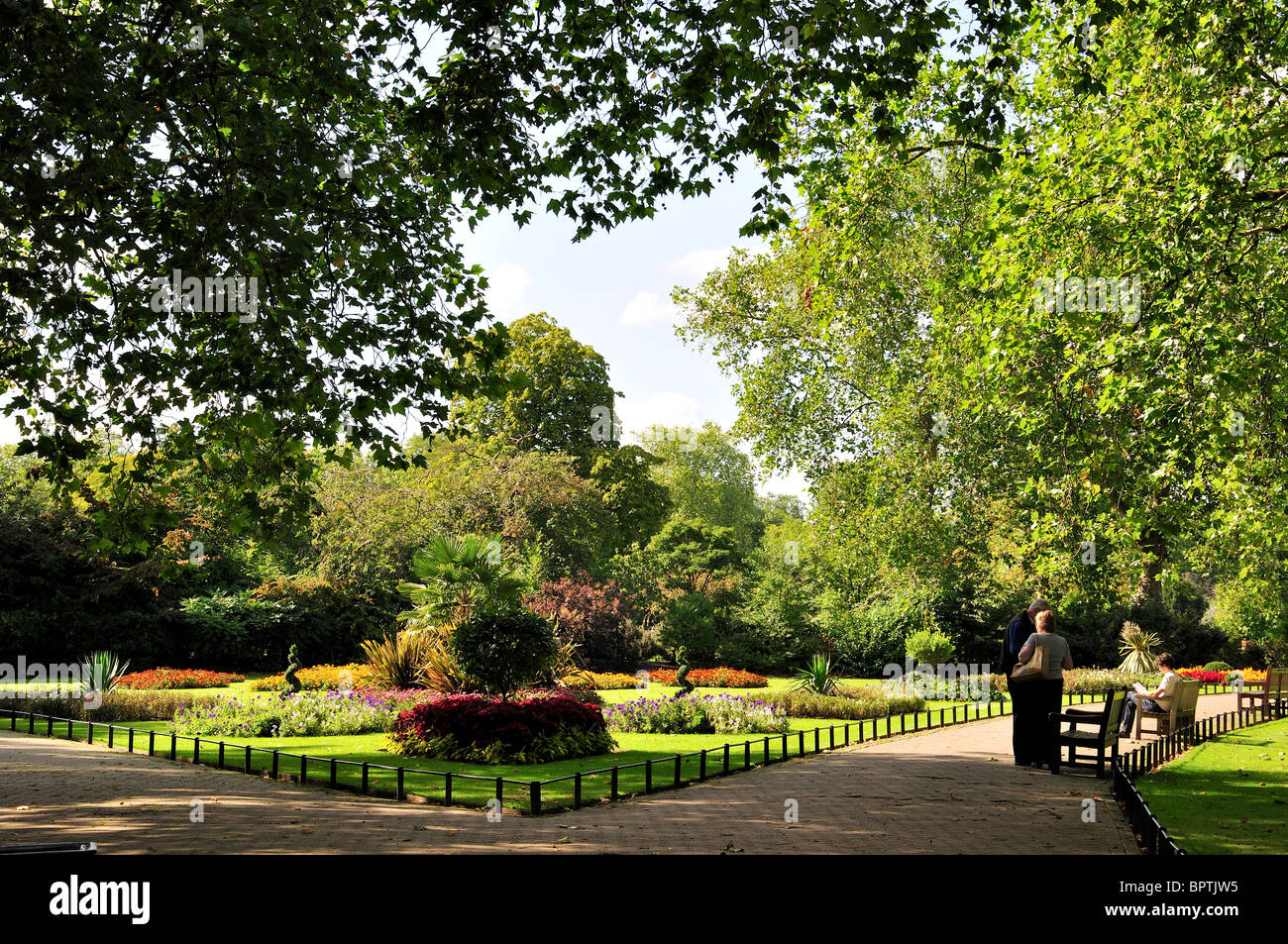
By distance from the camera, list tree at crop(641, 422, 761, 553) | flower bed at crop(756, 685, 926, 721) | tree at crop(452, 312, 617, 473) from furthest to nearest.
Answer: tree at crop(641, 422, 761, 553) → tree at crop(452, 312, 617, 473) → flower bed at crop(756, 685, 926, 721)

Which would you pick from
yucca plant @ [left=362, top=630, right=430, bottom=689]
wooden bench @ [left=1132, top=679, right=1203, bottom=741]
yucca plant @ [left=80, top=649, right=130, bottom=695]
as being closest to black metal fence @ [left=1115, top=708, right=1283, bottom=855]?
wooden bench @ [left=1132, top=679, right=1203, bottom=741]

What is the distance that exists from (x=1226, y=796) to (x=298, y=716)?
15227 mm

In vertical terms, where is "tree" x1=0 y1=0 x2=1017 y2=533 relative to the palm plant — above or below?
above

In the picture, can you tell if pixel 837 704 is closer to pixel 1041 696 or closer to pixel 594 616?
pixel 1041 696

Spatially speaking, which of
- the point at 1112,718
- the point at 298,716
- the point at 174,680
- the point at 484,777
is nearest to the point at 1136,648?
the point at 1112,718

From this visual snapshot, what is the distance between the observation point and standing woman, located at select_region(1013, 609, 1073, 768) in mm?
12156

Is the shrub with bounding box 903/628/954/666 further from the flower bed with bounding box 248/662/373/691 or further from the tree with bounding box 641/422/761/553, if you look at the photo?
the tree with bounding box 641/422/761/553

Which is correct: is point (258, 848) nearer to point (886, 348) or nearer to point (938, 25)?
point (938, 25)

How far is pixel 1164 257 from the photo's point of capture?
36.6 ft

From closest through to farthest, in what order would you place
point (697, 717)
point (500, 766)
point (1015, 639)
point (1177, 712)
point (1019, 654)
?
point (1019, 654), point (1015, 639), point (500, 766), point (1177, 712), point (697, 717)

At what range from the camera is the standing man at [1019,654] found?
1262cm

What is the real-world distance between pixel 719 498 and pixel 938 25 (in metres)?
65.0

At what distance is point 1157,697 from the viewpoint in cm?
1488

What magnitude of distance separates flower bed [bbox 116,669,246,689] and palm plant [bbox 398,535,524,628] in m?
10.2
